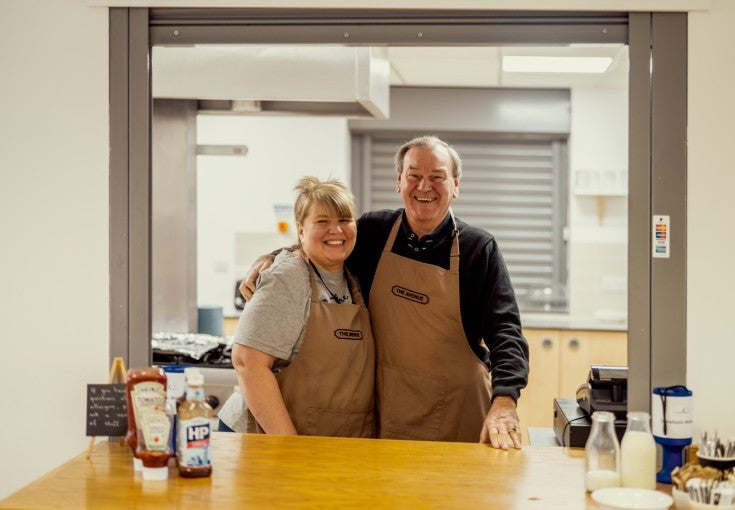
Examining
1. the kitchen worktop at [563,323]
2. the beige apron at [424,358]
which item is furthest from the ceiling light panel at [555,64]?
the beige apron at [424,358]

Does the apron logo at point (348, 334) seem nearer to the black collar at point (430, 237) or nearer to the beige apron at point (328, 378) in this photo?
the beige apron at point (328, 378)

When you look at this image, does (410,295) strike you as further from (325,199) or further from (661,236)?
(661,236)

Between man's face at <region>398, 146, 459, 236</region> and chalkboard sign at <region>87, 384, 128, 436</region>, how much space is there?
133cm

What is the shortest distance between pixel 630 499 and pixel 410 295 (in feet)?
4.51

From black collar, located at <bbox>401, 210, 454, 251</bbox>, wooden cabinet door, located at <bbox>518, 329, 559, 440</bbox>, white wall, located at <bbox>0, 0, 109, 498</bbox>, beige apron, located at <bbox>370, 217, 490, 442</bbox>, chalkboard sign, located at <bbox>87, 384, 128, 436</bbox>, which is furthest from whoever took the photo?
wooden cabinet door, located at <bbox>518, 329, 559, 440</bbox>

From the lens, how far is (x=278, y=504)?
1.85 meters

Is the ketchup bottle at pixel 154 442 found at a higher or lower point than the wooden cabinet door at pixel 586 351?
higher

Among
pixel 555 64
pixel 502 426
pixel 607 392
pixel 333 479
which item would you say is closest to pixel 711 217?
pixel 607 392

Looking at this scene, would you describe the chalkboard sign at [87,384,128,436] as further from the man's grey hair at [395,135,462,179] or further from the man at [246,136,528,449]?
the man's grey hair at [395,135,462,179]

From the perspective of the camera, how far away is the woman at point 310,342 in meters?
2.71

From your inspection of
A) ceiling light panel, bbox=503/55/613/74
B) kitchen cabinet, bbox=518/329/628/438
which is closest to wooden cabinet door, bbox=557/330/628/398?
kitchen cabinet, bbox=518/329/628/438

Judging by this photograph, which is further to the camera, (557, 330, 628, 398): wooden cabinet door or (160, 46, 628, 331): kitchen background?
(160, 46, 628, 331): kitchen background

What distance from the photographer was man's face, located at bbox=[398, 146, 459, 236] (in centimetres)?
315

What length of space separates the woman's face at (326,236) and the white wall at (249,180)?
13.5 ft
